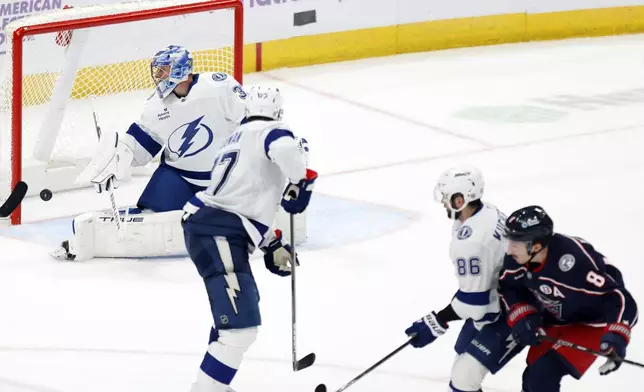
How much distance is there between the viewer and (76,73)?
7.09 meters

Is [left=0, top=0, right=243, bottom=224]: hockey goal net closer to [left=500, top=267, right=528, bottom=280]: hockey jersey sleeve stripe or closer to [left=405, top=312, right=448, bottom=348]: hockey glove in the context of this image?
[left=405, top=312, right=448, bottom=348]: hockey glove

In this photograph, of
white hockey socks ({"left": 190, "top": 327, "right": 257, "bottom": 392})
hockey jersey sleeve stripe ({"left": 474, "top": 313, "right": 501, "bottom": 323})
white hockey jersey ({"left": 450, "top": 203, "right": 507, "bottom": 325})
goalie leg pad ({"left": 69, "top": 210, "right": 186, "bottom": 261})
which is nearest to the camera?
white hockey jersey ({"left": 450, "top": 203, "right": 507, "bottom": 325})

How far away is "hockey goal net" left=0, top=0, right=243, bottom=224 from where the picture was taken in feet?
21.5

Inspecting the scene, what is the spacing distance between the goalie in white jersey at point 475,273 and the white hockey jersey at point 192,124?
2112 millimetres

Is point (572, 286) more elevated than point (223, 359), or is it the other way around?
point (572, 286)

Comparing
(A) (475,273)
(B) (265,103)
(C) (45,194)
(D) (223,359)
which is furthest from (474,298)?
(C) (45,194)

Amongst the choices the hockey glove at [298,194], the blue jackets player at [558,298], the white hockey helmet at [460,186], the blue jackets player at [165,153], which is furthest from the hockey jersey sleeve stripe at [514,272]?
the blue jackets player at [165,153]

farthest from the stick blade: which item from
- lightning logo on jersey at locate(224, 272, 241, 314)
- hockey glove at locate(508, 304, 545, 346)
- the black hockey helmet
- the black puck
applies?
the black puck

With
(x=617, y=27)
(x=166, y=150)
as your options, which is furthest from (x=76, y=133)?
(x=617, y=27)

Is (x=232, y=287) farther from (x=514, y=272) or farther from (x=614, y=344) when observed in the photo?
(x=614, y=344)

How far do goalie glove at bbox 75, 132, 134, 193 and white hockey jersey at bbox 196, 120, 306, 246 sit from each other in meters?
1.48

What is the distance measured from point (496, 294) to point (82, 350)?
173cm

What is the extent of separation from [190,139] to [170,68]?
13.5 inches

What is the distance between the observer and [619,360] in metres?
3.75
